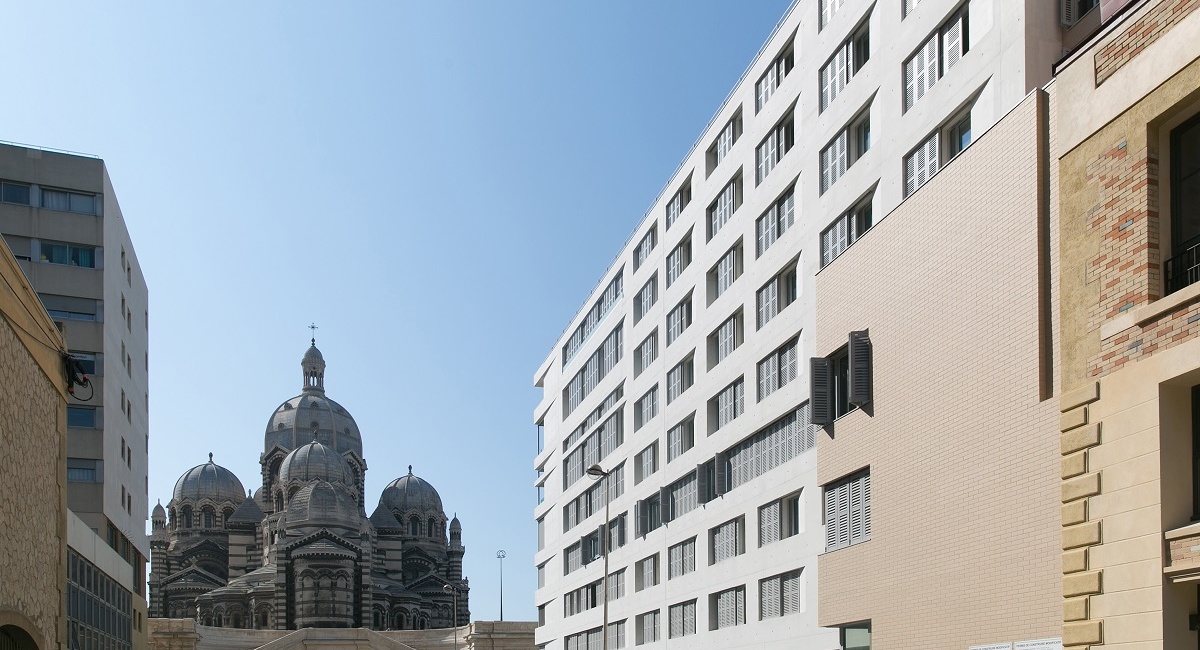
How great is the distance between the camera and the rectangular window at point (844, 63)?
1282 inches

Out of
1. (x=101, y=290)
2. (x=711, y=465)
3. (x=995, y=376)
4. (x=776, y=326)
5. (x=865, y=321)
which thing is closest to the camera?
(x=995, y=376)

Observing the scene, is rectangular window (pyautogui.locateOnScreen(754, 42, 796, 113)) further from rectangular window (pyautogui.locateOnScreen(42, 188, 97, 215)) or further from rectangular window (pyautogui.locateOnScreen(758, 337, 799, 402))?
rectangular window (pyautogui.locateOnScreen(42, 188, 97, 215))

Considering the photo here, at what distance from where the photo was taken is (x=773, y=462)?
3681 cm

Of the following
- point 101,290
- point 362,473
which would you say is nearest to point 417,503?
point 362,473

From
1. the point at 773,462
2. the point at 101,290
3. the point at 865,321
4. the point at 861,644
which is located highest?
the point at 101,290

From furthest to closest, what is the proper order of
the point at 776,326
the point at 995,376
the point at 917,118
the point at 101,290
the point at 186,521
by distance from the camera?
the point at 186,521
the point at 101,290
the point at 776,326
the point at 917,118
the point at 995,376

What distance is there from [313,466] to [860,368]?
352ft

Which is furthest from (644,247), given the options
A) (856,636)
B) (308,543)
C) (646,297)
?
(308,543)

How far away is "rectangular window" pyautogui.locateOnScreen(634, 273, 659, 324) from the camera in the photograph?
5106 centimetres

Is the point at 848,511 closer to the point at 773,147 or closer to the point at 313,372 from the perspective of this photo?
the point at 773,147

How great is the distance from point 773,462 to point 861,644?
10.0 m

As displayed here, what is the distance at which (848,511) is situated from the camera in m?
27.0

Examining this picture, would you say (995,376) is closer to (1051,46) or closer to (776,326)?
(1051,46)

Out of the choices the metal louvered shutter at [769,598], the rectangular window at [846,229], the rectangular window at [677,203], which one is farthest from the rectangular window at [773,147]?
the metal louvered shutter at [769,598]
